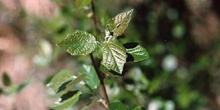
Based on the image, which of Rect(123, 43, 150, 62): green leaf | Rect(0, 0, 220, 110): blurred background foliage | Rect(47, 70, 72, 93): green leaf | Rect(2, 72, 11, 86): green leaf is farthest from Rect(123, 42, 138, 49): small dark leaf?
Rect(2, 72, 11, 86): green leaf

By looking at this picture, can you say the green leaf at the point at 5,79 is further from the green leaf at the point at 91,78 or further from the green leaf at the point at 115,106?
the green leaf at the point at 115,106

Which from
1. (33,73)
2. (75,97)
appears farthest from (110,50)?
(33,73)

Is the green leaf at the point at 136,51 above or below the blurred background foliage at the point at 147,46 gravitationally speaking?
below

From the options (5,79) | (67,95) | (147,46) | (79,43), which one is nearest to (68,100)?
(67,95)

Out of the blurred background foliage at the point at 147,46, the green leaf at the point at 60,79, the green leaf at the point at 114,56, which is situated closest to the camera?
the green leaf at the point at 114,56

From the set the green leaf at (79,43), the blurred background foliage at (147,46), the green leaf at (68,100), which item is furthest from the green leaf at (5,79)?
the green leaf at (79,43)

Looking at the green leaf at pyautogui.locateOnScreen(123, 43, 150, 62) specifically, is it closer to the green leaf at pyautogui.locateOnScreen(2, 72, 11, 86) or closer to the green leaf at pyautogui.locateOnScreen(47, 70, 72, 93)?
the green leaf at pyautogui.locateOnScreen(47, 70, 72, 93)
